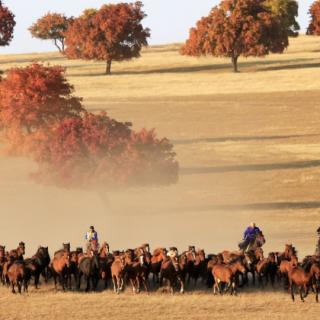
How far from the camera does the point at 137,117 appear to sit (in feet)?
324

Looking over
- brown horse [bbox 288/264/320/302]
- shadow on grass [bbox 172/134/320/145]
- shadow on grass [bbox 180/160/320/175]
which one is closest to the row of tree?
shadow on grass [bbox 172/134/320/145]

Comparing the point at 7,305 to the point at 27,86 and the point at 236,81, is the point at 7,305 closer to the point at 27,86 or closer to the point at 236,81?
the point at 27,86

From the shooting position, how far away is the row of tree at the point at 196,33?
5182 inches

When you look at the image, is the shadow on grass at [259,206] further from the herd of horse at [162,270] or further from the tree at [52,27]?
the tree at [52,27]

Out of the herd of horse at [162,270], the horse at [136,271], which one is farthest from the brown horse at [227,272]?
the horse at [136,271]

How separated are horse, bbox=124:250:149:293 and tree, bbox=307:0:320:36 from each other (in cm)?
12689

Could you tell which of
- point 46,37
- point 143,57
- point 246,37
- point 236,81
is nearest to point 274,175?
point 236,81

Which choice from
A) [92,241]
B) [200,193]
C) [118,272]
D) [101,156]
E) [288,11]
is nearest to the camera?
[118,272]

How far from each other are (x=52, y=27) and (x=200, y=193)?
119295mm

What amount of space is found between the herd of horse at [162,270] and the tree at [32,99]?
32.2m

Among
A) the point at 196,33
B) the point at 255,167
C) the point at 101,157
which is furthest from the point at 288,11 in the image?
the point at 101,157

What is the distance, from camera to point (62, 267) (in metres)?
39.7

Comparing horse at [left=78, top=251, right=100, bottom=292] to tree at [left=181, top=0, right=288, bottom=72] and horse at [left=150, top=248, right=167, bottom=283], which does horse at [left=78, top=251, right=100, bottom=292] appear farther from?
tree at [left=181, top=0, right=288, bottom=72]

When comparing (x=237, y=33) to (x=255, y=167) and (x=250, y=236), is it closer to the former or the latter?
(x=255, y=167)
